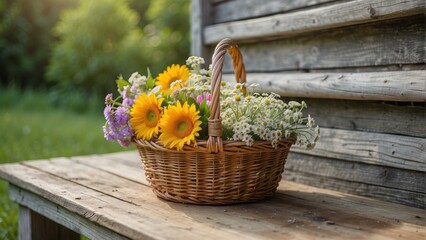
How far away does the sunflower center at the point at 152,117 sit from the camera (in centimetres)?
204

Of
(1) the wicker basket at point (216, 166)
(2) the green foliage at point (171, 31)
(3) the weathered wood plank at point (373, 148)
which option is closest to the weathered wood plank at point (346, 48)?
(3) the weathered wood plank at point (373, 148)

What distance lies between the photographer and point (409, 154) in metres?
2.18

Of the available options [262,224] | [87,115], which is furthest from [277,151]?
[87,115]

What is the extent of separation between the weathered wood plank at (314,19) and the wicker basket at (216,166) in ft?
1.81

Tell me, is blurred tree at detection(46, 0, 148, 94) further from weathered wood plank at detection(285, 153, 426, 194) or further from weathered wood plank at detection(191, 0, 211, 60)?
weathered wood plank at detection(285, 153, 426, 194)

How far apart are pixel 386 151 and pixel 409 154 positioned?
11 cm

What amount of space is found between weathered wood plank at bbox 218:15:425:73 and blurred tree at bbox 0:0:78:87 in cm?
903

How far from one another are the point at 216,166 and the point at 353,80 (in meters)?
0.73

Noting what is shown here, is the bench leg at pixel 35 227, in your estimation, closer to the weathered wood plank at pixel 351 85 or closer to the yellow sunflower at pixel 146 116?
the yellow sunflower at pixel 146 116

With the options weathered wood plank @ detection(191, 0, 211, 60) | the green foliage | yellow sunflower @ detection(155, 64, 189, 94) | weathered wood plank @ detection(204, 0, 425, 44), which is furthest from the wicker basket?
the green foliage

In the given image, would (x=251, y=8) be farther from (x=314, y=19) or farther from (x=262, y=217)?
(x=262, y=217)

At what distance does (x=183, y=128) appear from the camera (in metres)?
1.96

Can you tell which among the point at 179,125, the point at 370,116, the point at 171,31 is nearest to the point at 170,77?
the point at 179,125

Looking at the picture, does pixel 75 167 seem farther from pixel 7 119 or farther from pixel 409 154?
pixel 7 119
